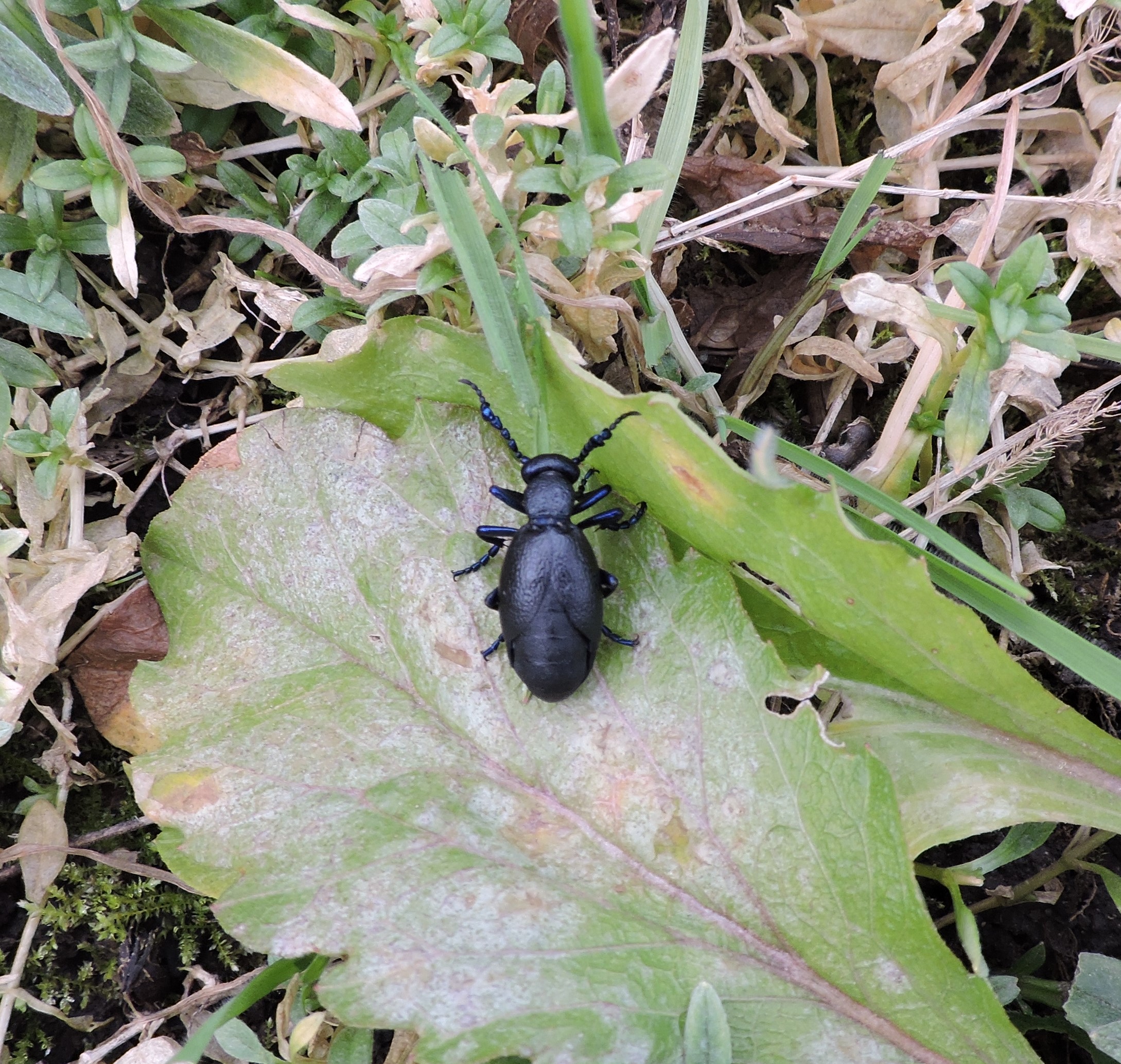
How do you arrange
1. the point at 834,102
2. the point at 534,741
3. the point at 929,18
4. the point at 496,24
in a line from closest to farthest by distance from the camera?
the point at 534,741
the point at 496,24
the point at 929,18
the point at 834,102

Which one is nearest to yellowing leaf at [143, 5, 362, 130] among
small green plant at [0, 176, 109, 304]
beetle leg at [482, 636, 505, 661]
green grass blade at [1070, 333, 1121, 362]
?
small green plant at [0, 176, 109, 304]

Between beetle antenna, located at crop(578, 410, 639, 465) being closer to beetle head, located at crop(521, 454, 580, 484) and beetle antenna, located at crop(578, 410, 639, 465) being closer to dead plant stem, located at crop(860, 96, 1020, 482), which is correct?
beetle head, located at crop(521, 454, 580, 484)

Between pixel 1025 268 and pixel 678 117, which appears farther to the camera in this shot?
pixel 678 117

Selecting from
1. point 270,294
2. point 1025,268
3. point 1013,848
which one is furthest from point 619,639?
point 270,294

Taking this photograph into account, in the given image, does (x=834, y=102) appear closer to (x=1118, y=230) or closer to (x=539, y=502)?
(x=1118, y=230)

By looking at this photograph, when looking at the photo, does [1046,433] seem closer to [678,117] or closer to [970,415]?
[970,415]

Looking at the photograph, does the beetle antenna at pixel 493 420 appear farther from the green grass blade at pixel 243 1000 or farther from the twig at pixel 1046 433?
the green grass blade at pixel 243 1000

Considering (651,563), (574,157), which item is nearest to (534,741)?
(651,563)
